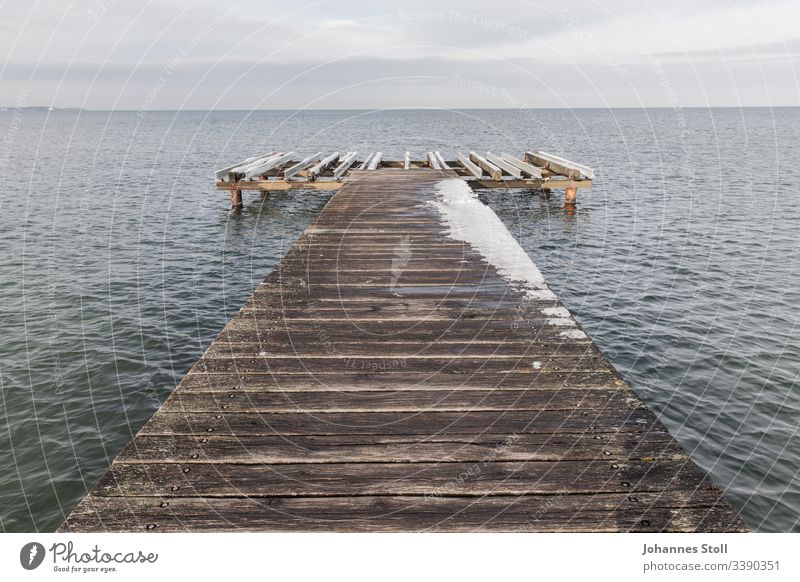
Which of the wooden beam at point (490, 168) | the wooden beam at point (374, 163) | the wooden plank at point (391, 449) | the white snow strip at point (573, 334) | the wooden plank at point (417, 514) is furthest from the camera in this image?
the wooden beam at point (374, 163)

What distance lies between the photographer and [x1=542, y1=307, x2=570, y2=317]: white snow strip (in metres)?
6.07

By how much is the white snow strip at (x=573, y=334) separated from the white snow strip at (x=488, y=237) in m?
1.01

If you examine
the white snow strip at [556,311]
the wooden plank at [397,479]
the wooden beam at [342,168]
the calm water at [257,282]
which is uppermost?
the wooden beam at [342,168]

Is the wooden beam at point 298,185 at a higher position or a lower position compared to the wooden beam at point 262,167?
lower

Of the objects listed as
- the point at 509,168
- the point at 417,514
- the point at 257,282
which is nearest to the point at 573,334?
the point at 417,514

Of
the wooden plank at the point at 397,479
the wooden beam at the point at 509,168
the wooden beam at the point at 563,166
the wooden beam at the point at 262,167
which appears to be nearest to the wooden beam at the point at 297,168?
the wooden beam at the point at 262,167

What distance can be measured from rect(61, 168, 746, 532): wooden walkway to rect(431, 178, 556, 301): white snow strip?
896 millimetres

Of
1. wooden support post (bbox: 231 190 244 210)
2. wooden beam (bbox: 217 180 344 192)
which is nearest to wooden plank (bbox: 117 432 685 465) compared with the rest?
wooden beam (bbox: 217 180 344 192)

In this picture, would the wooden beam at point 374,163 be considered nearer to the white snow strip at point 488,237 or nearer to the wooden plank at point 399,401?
the white snow strip at point 488,237

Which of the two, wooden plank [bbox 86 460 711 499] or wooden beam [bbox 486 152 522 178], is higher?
wooden beam [bbox 486 152 522 178]

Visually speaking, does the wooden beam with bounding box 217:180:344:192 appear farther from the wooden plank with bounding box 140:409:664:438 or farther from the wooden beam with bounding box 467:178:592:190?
the wooden plank with bounding box 140:409:664:438

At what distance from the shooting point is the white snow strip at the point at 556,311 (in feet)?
19.9

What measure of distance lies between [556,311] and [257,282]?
9534 millimetres

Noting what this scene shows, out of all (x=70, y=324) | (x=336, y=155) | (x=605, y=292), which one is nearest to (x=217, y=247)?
(x=70, y=324)
